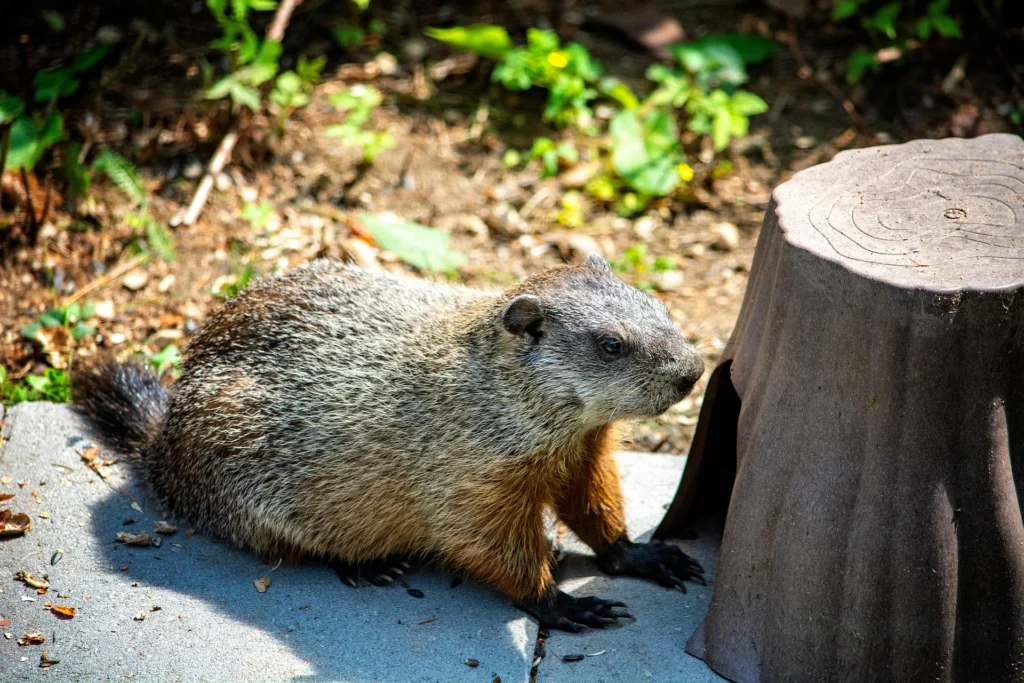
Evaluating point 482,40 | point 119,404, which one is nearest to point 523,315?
point 119,404

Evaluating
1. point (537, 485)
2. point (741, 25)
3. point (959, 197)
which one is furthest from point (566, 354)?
point (741, 25)

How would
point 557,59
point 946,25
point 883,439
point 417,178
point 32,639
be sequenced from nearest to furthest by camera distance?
point 883,439, point 32,639, point 946,25, point 417,178, point 557,59

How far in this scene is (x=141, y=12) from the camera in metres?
7.73

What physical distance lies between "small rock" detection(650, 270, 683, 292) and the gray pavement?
2.09 meters

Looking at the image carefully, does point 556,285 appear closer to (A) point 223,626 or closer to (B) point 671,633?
(B) point 671,633

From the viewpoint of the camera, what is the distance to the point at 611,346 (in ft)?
12.7

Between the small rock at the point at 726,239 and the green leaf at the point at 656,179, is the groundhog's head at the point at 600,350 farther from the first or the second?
the green leaf at the point at 656,179

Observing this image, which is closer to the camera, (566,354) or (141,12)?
(566,354)

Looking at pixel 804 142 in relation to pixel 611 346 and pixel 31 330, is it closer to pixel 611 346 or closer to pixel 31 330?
pixel 611 346

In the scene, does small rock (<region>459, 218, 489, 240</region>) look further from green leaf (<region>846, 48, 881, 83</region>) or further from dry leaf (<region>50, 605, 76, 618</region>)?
dry leaf (<region>50, 605, 76, 618</region>)

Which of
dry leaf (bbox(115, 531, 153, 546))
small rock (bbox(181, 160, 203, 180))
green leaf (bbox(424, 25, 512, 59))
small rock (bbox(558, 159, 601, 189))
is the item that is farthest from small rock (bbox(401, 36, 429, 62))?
dry leaf (bbox(115, 531, 153, 546))

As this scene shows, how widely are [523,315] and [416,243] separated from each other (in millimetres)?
2455

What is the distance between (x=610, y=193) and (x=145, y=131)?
338 cm

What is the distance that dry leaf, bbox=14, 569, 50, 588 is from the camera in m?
3.99
